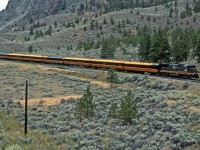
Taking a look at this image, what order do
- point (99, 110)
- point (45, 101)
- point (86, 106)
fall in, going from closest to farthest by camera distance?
point (86, 106) → point (99, 110) → point (45, 101)

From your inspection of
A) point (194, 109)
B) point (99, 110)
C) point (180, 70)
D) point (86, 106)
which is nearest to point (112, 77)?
point (180, 70)

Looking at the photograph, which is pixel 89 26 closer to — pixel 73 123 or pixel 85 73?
pixel 85 73

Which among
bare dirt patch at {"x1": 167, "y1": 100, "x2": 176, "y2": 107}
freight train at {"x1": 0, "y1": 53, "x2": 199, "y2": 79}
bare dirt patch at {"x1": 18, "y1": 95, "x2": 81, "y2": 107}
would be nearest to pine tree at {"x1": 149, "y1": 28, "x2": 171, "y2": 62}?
freight train at {"x1": 0, "y1": 53, "x2": 199, "y2": 79}

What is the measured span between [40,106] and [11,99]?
18.2 ft

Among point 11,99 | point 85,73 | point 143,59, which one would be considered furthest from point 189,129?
point 143,59

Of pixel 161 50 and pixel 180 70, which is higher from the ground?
pixel 161 50

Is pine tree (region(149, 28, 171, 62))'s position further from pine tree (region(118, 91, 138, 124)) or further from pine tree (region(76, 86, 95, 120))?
pine tree (region(118, 91, 138, 124))

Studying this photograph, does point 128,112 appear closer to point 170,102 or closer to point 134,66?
point 170,102

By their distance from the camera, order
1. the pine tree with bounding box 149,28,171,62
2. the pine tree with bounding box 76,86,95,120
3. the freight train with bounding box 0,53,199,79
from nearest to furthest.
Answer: the pine tree with bounding box 76,86,95,120, the freight train with bounding box 0,53,199,79, the pine tree with bounding box 149,28,171,62

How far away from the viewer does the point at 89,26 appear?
187 metres

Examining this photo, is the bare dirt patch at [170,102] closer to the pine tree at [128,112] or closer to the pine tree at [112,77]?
the pine tree at [128,112]

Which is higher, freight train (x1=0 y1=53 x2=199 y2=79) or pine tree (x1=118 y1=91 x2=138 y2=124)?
freight train (x1=0 y1=53 x2=199 y2=79)

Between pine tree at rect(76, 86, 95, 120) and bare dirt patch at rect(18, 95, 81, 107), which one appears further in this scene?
bare dirt patch at rect(18, 95, 81, 107)

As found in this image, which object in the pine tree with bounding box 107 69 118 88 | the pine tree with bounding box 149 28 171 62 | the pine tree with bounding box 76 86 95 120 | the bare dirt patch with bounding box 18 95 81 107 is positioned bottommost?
the bare dirt patch with bounding box 18 95 81 107
